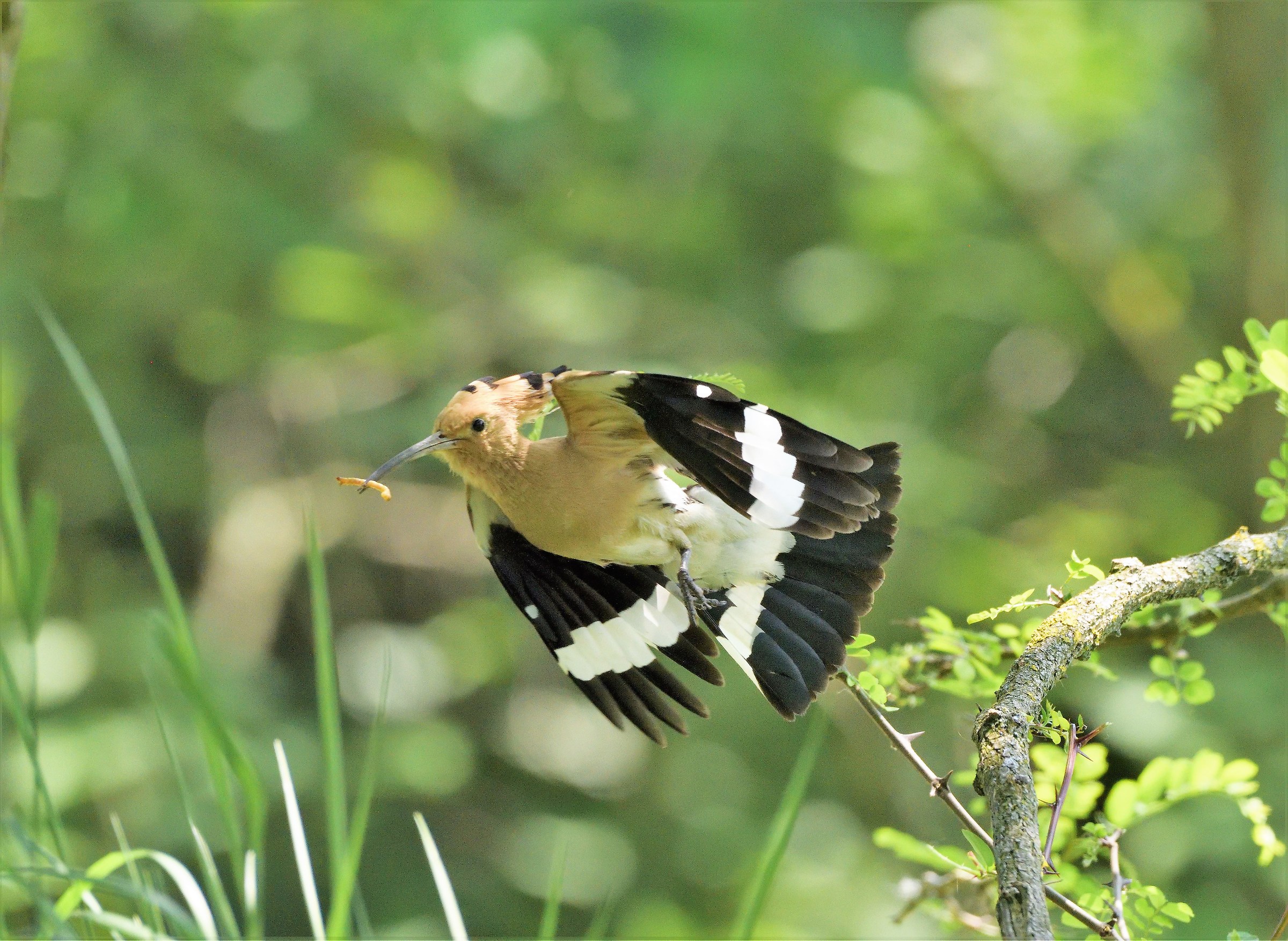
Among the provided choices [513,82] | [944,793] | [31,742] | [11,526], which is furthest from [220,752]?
[513,82]

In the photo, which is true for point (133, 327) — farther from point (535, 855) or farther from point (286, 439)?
point (535, 855)

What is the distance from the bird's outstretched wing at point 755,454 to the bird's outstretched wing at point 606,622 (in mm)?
278

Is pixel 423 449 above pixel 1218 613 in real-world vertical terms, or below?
below

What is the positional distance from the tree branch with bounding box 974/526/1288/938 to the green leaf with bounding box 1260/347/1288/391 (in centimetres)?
16

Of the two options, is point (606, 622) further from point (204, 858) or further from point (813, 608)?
point (204, 858)

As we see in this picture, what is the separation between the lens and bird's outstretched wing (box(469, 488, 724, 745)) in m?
1.61

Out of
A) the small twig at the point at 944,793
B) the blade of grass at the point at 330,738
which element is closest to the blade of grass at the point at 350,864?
the blade of grass at the point at 330,738

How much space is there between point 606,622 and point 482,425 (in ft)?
1.13

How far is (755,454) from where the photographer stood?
133 centimetres

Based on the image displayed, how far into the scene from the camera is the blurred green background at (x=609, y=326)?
3459 mm

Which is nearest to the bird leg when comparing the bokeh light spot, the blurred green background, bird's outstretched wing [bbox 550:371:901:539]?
bird's outstretched wing [bbox 550:371:901:539]

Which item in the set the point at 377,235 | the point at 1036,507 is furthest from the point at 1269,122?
the point at 377,235

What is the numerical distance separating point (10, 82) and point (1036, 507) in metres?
3.55

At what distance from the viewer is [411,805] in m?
4.22
